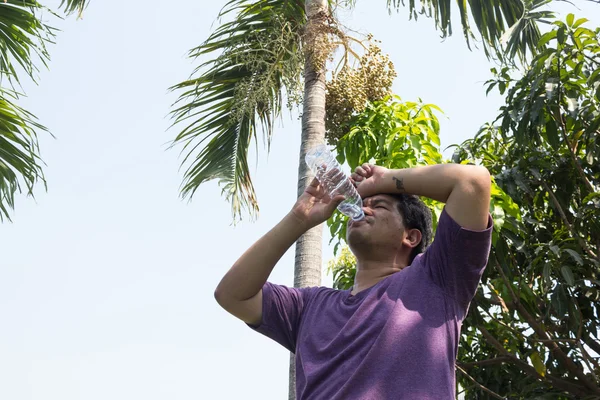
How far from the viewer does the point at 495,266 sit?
543cm

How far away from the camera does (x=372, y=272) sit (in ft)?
7.70

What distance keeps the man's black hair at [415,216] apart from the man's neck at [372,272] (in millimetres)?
122

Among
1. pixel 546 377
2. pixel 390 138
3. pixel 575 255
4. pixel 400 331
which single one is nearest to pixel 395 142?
pixel 390 138

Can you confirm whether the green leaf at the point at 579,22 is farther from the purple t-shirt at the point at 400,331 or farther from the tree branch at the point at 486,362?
the purple t-shirt at the point at 400,331

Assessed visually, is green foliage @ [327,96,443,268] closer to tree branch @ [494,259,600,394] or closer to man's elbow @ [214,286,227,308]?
tree branch @ [494,259,600,394]

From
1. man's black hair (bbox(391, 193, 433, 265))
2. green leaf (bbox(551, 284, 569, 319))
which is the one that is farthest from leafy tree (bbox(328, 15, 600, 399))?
man's black hair (bbox(391, 193, 433, 265))

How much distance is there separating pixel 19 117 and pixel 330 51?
304cm

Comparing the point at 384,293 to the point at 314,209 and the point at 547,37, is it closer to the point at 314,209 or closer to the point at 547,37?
the point at 314,209

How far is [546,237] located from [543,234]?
0.03 metres

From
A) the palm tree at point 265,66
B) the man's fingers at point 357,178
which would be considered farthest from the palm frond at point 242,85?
the man's fingers at point 357,178

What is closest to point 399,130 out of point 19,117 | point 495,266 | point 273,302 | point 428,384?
point 495,266

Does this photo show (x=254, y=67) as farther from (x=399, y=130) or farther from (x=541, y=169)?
(x=541, y=169)

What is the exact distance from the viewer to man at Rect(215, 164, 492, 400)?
1.98 metres

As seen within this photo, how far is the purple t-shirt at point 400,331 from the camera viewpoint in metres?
1.95
